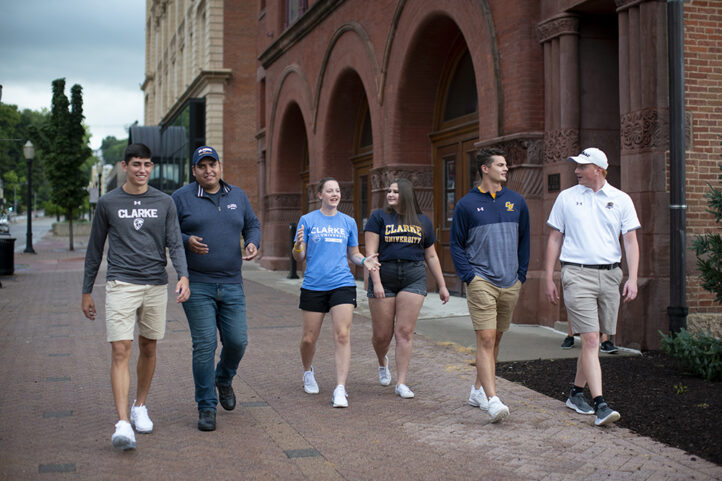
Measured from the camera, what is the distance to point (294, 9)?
2250 cm

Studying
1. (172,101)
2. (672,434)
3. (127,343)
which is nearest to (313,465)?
(127,343)

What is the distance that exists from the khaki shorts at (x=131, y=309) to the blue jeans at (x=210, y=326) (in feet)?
0.73

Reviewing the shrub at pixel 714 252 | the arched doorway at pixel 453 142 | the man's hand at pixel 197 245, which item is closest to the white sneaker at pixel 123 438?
the man's hand at pixel 197 245

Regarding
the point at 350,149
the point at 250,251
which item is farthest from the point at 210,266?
the point at 350,149

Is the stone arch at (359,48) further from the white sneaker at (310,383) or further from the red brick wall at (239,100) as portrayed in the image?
the red brick wall at (239,100)

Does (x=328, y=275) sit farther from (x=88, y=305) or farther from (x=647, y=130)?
(x=647, y=130)

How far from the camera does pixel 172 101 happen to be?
158 feet

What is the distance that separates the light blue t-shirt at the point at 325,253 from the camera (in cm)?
636

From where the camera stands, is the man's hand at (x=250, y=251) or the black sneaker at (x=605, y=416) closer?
the black sneaker at (x=605, y=416)

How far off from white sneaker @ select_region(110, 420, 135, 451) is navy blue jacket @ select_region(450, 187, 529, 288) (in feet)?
8.50

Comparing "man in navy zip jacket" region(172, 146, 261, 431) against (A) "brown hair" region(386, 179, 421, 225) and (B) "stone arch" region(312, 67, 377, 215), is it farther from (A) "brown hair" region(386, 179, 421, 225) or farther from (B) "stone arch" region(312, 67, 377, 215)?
(B) "stone arch" region(312, 67, 377, 215)

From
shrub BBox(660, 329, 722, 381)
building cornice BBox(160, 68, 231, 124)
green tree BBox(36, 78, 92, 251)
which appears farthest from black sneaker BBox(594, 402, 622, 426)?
green tree BBox(36, 78, 92, 251)

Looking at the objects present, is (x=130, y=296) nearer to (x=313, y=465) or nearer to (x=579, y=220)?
(x=313, y=465)

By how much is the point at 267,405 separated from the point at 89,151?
35.4 metres
